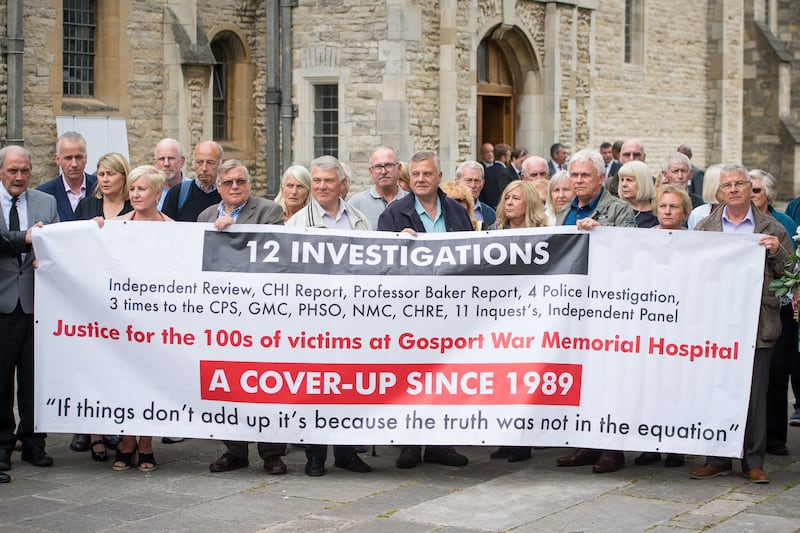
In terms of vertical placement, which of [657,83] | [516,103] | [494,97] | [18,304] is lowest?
[18,304]

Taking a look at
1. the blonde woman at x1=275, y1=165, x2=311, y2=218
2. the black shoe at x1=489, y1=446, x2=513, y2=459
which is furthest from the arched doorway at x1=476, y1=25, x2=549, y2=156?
the black shoe at x1=489, y1=446, x2=513, y2=459

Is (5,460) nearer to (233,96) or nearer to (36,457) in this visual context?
(36,457)

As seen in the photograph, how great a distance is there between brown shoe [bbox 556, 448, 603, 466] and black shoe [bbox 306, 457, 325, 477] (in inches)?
61.4

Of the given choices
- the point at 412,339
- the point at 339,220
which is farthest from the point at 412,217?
the point at 412,339

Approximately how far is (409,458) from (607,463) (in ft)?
4.17

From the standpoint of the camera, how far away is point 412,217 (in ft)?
28.0

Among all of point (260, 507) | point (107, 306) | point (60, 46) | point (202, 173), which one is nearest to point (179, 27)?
point (60, 46)

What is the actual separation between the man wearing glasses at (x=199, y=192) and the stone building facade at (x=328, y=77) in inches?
344

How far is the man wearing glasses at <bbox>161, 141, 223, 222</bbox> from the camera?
10.3 meters

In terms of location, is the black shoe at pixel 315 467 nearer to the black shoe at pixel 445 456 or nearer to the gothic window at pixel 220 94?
the black shoe at pixel 445 456

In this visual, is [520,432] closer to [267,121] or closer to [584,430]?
[584,430]

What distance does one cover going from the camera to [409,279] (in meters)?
8.07

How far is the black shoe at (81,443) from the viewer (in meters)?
9.02

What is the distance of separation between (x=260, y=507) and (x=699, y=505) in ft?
8.19
